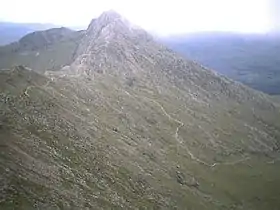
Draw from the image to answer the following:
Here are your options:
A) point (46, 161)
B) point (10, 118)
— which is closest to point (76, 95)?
point (10, 118)

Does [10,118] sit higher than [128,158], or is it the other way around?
[10,118]

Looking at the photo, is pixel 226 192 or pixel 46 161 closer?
pixel 46 161

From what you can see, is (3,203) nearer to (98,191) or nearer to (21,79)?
(98,191)

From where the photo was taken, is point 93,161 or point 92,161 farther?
point 93,161

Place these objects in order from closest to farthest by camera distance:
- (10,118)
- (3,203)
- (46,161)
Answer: (3,203) → (46,161) → (10,118)

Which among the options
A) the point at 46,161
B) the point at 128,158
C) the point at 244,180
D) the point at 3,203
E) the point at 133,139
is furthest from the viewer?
the point at 244,180

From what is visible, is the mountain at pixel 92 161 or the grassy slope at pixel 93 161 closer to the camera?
the mountain at pixel 92 161

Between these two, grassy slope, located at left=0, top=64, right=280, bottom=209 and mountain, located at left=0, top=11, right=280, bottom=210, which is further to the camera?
grassy slope, located at left=0, top=64, right=280, bottom=209

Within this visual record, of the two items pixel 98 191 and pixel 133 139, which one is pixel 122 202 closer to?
pixel 98 191

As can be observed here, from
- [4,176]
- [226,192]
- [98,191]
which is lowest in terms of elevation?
[226,192]
